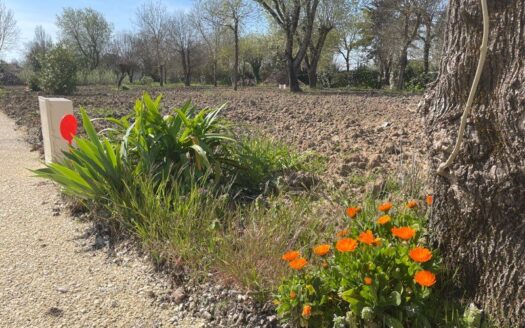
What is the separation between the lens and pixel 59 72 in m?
17.1

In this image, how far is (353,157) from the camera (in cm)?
414

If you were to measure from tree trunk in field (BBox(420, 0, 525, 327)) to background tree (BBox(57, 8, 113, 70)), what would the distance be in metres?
49.3

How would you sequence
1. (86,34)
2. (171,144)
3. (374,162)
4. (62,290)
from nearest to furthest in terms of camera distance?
(62,290) → (171,144) → (374,162) → (86,34)

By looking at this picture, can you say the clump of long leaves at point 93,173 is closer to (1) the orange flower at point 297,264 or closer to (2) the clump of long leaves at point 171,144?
(2) the clump of long leaves at point 171,144

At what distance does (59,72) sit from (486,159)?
59.1ft

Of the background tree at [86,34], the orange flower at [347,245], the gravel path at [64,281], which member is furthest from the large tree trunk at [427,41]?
the background tree at [86,34]

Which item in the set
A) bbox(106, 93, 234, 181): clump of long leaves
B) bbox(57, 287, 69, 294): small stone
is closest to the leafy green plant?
bbox(106, 93, 234, 181): clump of long leaves

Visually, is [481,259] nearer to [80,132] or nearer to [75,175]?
[75,175]

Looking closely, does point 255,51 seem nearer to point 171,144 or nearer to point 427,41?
point 427,41

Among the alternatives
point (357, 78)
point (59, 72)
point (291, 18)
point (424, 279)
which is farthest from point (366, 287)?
point (357, 78)

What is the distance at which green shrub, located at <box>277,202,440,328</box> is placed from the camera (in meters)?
1.62

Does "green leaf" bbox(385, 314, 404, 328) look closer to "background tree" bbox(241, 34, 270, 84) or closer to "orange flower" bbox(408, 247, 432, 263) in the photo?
"orange flower" bbox(408, 247, 432, 263)

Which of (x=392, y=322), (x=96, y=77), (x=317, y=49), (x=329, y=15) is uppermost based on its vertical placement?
(x=329, y=15)

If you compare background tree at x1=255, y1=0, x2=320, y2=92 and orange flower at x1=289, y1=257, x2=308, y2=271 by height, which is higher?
background tree at x1=255, y1=0, x2=320, y2=92
